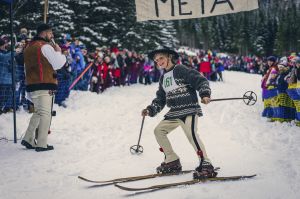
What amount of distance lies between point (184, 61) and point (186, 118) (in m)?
19.8

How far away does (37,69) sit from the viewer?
6.16m

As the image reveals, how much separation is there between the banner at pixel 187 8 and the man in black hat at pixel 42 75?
5.26ft

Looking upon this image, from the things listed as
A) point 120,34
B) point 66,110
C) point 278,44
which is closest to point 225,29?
point 278,44

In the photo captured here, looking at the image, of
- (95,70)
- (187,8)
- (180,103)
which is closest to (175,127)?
(180,103)

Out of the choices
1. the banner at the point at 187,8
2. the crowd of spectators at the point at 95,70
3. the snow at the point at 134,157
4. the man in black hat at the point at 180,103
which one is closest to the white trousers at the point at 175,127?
the man in black hat at the point at 180,103

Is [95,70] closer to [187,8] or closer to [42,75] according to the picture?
[42,75]

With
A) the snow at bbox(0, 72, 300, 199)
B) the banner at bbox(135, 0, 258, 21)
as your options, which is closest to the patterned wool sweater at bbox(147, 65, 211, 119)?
the snow at bbox(0, 72, 300, 199)

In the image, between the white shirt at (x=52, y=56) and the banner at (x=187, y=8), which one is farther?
the white shirt at (x=52, y=56)

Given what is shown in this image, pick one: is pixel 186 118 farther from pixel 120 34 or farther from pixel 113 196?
pixel 120 34

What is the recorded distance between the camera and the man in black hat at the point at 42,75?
6152 millimetres

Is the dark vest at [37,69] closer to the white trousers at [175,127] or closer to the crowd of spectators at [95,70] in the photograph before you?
the crowd of spectators at [95,70]

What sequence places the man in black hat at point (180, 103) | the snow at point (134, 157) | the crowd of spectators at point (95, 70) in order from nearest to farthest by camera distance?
the snow at point (134, 157) < the man in black hat at point (180, 103) < the crowd of spectators at point (95, 70)

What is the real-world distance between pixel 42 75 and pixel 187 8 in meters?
2.61

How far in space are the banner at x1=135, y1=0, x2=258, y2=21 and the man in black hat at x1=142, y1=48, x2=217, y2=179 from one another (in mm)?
944
